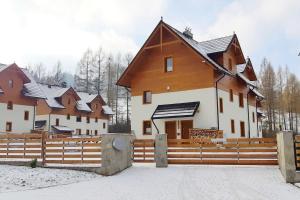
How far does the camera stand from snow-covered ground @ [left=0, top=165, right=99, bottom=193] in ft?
32.5

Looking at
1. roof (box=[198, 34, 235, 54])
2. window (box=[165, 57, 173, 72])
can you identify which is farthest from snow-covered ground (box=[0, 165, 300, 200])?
roof (box=[198, 34, 235, 54])

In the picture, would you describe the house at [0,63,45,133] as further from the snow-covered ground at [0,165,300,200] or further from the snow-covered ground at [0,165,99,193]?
the snow-covered ground at [0,165,300,200]

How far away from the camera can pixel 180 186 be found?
9695mm

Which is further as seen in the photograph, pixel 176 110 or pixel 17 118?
Answer: pixel 17 118

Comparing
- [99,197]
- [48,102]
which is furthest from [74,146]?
[48,102]

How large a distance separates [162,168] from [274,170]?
4392 mm

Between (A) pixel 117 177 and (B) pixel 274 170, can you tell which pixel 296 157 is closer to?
(B) pixel 274 170

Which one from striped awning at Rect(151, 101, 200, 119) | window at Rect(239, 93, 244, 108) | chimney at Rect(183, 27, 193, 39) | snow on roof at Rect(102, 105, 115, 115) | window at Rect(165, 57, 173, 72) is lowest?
striped awning at Rect(151, 101, 200, 119)

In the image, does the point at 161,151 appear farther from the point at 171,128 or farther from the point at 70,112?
the point at 70,112

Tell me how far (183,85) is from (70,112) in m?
29.8

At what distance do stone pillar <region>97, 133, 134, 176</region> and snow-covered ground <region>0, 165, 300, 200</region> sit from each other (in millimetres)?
434

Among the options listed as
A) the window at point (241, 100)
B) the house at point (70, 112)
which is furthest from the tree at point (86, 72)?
the window at point (241, 100)

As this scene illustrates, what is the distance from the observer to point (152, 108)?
24.5 meters

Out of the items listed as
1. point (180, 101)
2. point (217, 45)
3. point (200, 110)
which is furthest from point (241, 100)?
point (180, 101)
